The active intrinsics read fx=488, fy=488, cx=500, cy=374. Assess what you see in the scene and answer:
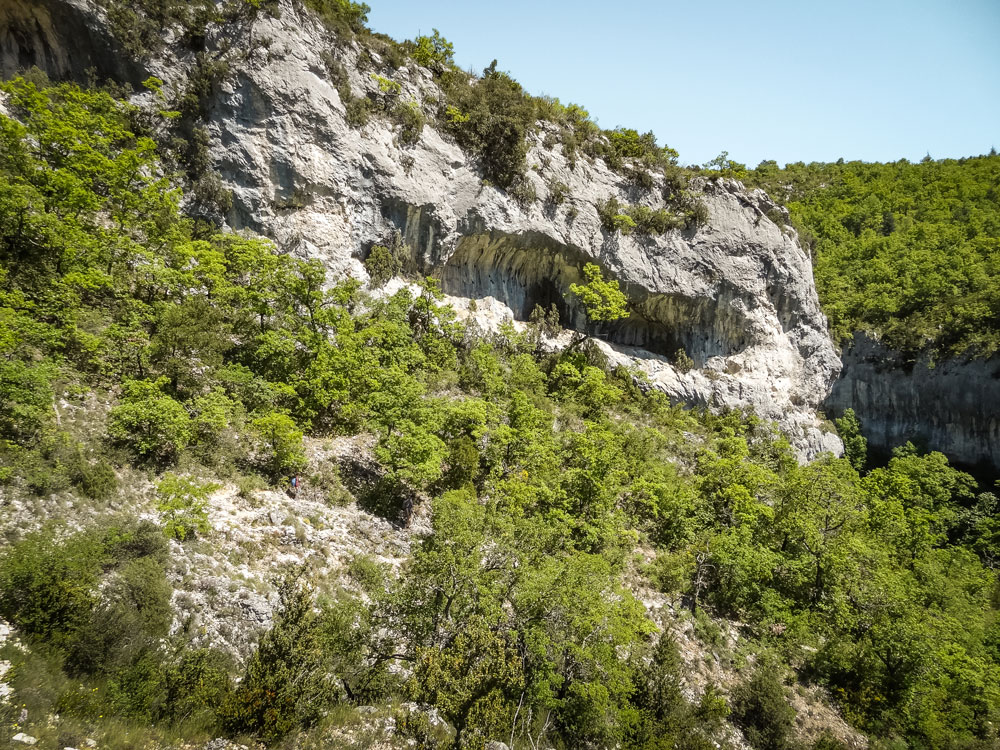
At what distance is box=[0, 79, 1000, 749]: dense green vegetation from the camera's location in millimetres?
8406

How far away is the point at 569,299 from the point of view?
88.9ft

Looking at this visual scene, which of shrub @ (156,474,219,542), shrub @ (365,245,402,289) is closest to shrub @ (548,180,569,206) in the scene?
shrub @ (365,245,402,289)

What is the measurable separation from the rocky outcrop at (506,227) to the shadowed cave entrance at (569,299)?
8 cm

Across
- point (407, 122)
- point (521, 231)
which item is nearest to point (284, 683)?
point (521, 231)

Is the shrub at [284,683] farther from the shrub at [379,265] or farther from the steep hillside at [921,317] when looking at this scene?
the steep hillside at [921,317]

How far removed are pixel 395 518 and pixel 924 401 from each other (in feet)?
115

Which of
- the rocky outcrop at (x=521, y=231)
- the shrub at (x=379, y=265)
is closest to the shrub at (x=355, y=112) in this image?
the rocky outcrop at (x=521, y=231)

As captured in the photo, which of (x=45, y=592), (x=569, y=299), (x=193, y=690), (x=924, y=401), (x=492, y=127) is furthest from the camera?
(x=924, y=401)

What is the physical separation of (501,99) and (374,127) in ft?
22.8

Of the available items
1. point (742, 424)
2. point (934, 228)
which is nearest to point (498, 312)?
point (742, 424)

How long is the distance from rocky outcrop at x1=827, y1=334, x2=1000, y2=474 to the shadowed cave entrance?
10.2m

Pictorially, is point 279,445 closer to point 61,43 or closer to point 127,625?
point 127,625

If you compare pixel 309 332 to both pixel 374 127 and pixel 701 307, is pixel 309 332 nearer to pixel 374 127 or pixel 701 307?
pixel 374 127

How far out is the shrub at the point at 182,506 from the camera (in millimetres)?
9977
